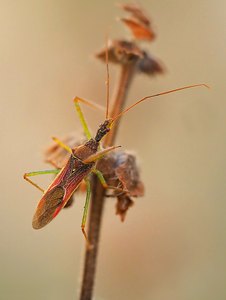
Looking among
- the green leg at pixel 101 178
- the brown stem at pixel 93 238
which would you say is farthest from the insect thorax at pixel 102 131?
the brown stem at pixel 93 238

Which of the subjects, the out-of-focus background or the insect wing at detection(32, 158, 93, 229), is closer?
the insect wing at detection(32, 158, 93, 229)

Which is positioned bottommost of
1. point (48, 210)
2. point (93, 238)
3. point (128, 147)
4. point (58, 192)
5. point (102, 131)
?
point (93, 238)

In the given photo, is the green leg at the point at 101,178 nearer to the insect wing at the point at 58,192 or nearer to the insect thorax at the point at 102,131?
the insect wing at the point at 58,192

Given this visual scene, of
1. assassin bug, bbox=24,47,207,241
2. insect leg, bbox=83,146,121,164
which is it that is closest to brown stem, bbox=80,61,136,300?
insect leg, bbox=83,146,121,164

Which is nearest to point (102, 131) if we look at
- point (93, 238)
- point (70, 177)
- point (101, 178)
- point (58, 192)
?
point (70, 177)

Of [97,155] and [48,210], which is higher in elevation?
[97,155]

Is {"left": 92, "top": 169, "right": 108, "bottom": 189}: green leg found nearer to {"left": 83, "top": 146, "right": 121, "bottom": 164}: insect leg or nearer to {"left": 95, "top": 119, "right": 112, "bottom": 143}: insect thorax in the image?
{"left": 83, "top": 146, "right": 121, "bottom": 164}: insect leg

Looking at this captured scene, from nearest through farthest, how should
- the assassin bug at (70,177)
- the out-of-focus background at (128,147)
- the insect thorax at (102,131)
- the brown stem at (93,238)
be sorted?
the brown stem at (93,238), the assassin bug at (70,177), the insect thorax at (102,131), the out-of-focus background at (128,147)

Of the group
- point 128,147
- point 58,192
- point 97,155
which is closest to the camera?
point 97,155

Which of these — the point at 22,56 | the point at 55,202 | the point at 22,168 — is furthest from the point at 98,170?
the point at 22,56

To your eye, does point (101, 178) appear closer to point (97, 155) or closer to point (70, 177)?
point (97, 155)
